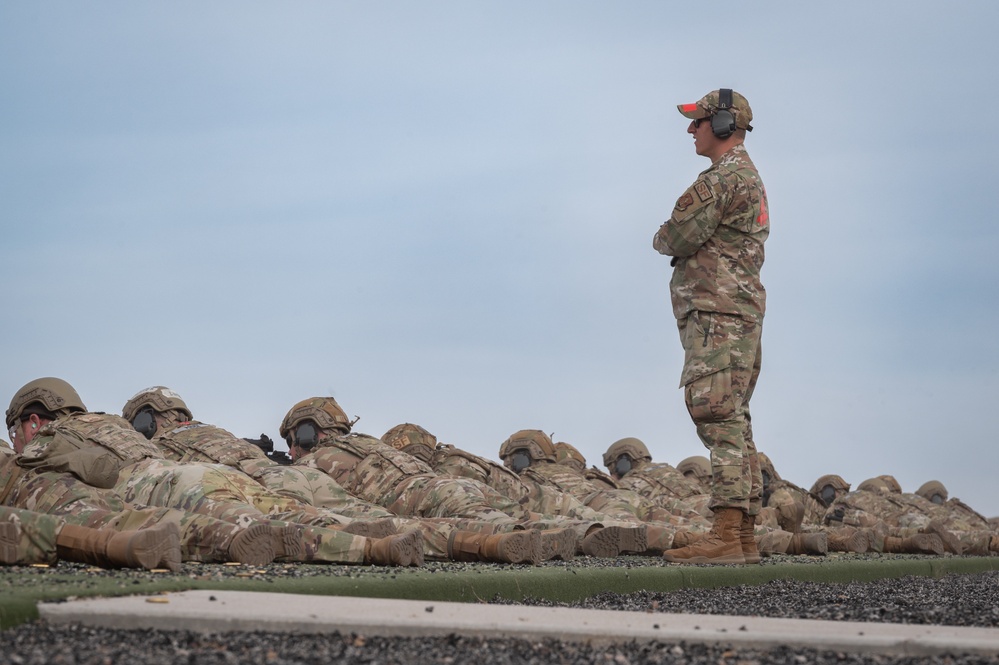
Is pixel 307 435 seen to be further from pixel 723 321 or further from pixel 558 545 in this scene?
pixel 723 321

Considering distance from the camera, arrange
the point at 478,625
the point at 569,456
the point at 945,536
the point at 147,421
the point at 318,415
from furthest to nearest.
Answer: the point at 569,456 < the point at 945,536 < the point at 318,415 < the point at 147,421 < the point at 478,625

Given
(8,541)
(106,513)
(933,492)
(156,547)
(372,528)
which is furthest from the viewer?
(933,492)

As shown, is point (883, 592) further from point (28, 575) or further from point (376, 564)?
point (28, 575)

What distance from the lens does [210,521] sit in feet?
19.7

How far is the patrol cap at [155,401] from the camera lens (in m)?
11.4

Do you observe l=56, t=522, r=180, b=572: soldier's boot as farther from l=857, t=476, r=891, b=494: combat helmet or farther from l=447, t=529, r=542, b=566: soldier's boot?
l=857, t=476, r=891, b=494: combat helmet

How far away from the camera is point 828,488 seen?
73.3 feet

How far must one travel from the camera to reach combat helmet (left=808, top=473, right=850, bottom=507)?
22188 mm

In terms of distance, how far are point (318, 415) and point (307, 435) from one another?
248 mm

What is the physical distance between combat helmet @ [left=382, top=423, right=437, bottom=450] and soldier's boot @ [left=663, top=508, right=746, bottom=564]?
218 inches

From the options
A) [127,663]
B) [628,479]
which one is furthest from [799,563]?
[628,479]

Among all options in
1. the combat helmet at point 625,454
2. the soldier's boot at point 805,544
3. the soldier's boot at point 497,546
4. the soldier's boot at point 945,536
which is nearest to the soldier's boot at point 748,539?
the soldier's boot at point 497,546

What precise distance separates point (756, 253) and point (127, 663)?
5685mm

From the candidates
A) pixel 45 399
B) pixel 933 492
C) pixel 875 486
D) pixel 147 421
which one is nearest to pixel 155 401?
pixel 147 421
